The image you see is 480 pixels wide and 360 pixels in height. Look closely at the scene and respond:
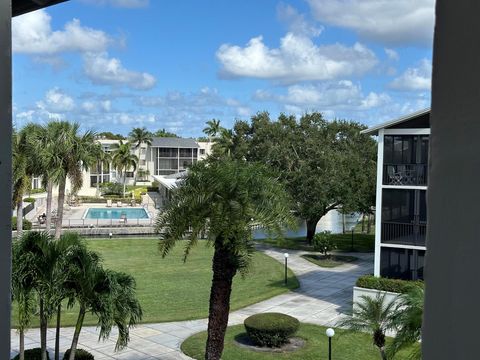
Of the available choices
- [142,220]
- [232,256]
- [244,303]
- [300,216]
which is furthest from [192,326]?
[142,220]

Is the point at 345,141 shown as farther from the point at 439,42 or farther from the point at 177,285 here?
the point at 439,42

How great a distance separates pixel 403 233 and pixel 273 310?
6370 mm

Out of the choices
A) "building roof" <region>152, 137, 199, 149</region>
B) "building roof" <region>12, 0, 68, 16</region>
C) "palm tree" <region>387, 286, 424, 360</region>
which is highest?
"building roof" <region>152, 137, 199, 149</region>

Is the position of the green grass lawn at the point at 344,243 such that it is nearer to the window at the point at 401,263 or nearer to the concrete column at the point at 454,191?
the window at the point at 401,263

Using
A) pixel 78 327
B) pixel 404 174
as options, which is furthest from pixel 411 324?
pixel 404 174

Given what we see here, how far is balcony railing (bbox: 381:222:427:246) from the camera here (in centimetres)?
1989

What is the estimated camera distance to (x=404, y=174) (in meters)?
20.5

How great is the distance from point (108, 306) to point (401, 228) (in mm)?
13331

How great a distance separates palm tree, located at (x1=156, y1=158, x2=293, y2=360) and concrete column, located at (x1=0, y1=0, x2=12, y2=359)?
10.2 metres

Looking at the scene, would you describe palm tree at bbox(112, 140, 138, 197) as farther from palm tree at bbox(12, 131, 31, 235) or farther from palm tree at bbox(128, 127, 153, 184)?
palm tree at bbox(12, 131, 31, 235)

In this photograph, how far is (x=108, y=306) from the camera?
11.3m

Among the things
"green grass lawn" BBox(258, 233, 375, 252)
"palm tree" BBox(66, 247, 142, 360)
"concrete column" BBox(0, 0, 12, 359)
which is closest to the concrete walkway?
"green grass lawn" BBox(258, 233, 375, 252)

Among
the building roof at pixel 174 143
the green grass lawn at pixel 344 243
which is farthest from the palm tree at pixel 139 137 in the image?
the green grass lawn at pixel 344 243

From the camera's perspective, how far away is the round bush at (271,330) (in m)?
16.9
